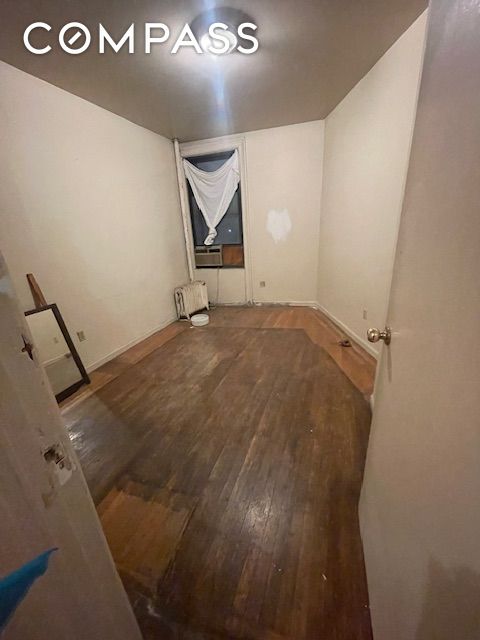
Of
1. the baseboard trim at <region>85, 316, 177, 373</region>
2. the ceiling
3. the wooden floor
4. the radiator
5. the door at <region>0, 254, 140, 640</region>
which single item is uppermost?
the ceiling

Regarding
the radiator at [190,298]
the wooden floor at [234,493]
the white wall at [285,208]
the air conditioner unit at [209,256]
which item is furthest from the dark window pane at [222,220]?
the wooden floor at [234,493]

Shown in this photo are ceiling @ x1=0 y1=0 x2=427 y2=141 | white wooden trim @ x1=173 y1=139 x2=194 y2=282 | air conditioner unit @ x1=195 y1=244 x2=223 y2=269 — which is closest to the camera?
ceiling @ x1=0 y1=0 x2=427 y2=141

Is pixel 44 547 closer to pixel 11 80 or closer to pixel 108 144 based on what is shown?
pixel 11 80

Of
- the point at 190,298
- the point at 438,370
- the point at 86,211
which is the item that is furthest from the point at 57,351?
the point at 438,370

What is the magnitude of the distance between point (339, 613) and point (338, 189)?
3.55 meters

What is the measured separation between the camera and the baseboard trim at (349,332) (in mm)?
2524

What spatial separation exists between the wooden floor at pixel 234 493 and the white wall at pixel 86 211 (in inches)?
35.9

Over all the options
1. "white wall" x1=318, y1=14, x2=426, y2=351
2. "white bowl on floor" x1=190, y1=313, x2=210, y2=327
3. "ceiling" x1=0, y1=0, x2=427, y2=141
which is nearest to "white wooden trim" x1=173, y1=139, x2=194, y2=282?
"ceiling" x1=0, y1=0, x2=427, y2=141

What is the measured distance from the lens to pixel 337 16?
63.9 inches

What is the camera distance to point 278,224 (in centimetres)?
386

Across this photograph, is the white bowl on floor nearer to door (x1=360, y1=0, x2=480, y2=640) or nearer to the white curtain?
the white curtain

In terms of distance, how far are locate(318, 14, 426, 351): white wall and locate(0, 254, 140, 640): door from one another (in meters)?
1.87

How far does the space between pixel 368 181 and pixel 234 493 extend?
2.84 m

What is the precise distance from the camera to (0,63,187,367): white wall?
6.34 feet
